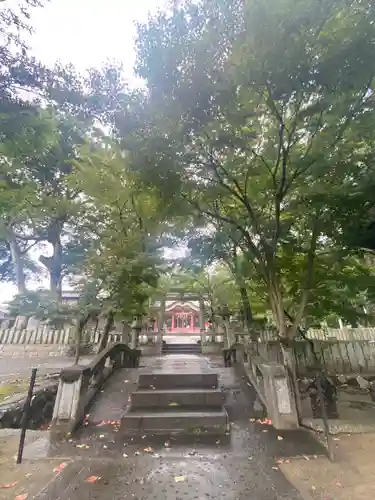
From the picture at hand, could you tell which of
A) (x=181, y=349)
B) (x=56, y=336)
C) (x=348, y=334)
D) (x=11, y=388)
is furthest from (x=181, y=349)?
(x=11, y=388)

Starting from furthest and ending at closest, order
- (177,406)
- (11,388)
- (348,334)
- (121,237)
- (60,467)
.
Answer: (348,334), (121,237), (11,388), (177,406), (60,467)

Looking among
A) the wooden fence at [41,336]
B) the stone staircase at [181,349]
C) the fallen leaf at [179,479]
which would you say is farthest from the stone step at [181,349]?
the fallen leaf at [179,479]

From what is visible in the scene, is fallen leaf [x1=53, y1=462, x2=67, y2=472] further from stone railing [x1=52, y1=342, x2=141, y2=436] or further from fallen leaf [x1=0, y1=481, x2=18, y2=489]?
stone railing [x1=52, y1=342, x2=141, y2=436]

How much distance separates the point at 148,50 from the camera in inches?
170

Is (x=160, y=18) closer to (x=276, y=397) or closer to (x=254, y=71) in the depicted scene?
(x=254, y=71)

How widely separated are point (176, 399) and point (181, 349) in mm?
10492

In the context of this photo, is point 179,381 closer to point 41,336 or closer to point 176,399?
point 176,399

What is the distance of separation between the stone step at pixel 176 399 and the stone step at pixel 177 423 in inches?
16.2

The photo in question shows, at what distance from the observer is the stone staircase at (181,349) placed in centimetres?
1458

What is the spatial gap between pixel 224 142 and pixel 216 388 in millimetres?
4770

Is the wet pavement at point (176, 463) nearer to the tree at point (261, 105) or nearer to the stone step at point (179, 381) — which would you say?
the stone step at point (179, 381)

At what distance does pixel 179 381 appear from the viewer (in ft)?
18.0

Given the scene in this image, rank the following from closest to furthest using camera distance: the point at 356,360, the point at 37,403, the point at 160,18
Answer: the point at 160,18
the point at 37,403
the point at 356,360

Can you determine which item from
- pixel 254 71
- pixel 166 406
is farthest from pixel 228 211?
pixel 166 406
